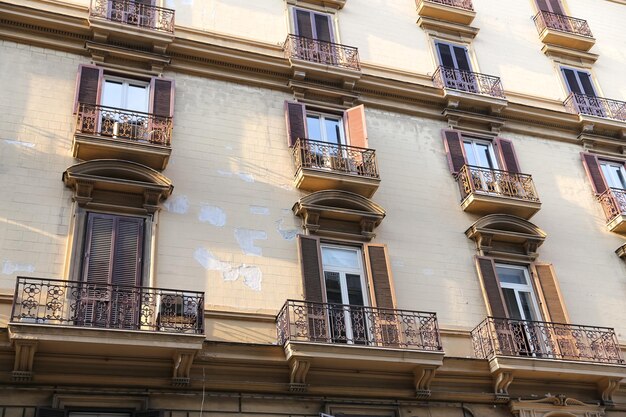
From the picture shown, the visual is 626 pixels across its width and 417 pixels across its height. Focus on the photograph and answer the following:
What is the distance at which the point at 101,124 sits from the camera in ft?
47.3

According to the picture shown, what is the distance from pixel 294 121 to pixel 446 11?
23.2 feet

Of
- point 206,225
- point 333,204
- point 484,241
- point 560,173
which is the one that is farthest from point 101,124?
point 560,173

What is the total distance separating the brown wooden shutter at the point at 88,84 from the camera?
14891mm

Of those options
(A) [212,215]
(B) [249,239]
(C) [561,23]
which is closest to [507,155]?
(C) [561,23]

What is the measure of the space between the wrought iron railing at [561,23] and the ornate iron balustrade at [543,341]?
11.0m

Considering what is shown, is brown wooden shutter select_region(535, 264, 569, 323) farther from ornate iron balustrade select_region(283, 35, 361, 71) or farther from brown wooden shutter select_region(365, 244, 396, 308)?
ornate iron balustrade select_region(283, 35, 361, 71)

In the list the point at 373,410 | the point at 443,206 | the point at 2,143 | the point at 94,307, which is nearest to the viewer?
the point at 94,307

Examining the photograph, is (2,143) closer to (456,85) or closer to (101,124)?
(101,124)

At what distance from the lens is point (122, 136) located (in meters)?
14.3

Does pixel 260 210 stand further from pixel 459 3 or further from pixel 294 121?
pixel 459 3

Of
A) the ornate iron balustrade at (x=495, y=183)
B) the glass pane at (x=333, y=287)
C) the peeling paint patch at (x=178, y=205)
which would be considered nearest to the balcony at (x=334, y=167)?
the glass pane at (x=333, y=287)

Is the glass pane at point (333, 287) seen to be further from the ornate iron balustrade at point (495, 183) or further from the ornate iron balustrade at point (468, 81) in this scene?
the ornate iron balustrade at point (468, 81)

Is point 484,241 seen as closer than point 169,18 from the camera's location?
Yes

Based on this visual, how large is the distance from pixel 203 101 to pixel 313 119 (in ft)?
9.17
